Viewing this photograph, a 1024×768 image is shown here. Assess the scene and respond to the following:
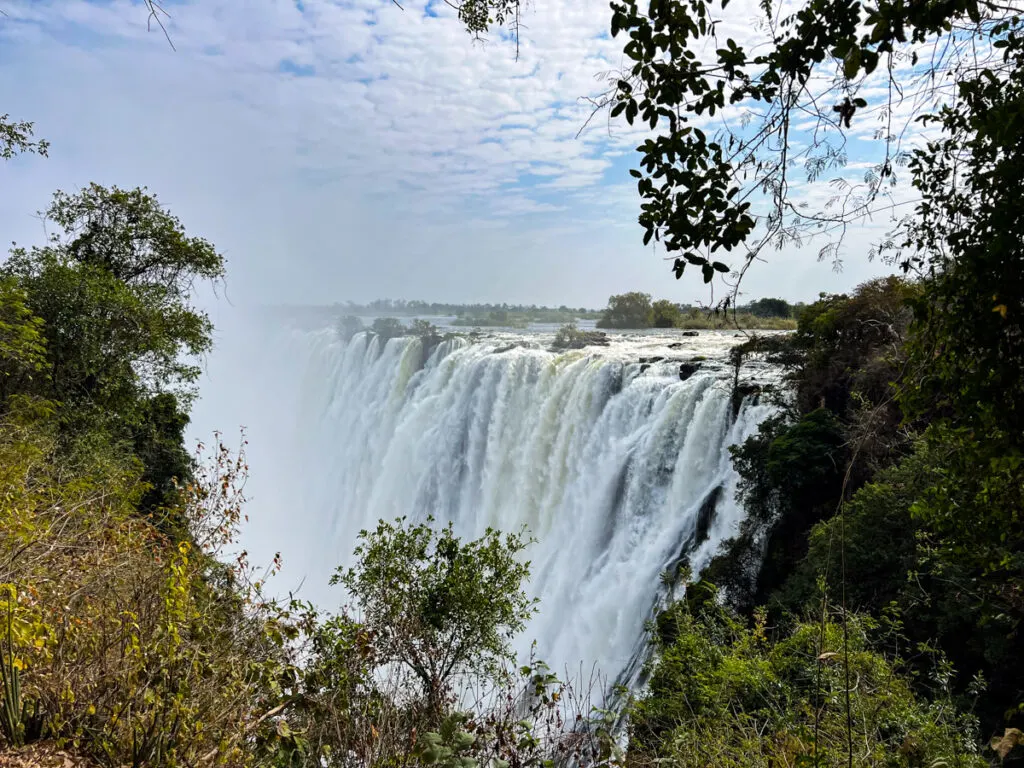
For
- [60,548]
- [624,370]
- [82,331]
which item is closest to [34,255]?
[82,331]

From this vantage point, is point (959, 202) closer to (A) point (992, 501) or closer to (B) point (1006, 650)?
(A) point (992, 501)

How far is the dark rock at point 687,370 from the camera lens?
14492 millimetres

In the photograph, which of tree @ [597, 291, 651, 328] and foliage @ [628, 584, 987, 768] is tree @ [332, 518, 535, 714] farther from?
tree @ [597, 291, 651, 328]

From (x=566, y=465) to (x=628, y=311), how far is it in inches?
734

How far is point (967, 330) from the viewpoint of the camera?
7.36 feet

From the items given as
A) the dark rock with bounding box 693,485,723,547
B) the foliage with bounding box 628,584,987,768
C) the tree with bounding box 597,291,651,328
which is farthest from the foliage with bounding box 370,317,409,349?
the foliage with bounding box 628,584,987,768

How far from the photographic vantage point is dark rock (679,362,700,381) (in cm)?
1449

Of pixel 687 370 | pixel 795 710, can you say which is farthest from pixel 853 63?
pixel 687 370

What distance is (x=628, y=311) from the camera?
32812 millimetres

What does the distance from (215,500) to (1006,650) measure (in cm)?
835

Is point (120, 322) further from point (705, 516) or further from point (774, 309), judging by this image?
point (774, 309)

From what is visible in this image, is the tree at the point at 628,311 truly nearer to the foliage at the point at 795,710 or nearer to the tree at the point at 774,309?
the tree at the point at 774,309

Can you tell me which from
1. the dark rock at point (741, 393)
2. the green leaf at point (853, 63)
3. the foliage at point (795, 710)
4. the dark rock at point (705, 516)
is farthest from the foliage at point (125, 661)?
the dark rock at point (741, 393)

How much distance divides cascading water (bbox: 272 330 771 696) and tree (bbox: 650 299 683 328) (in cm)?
744
